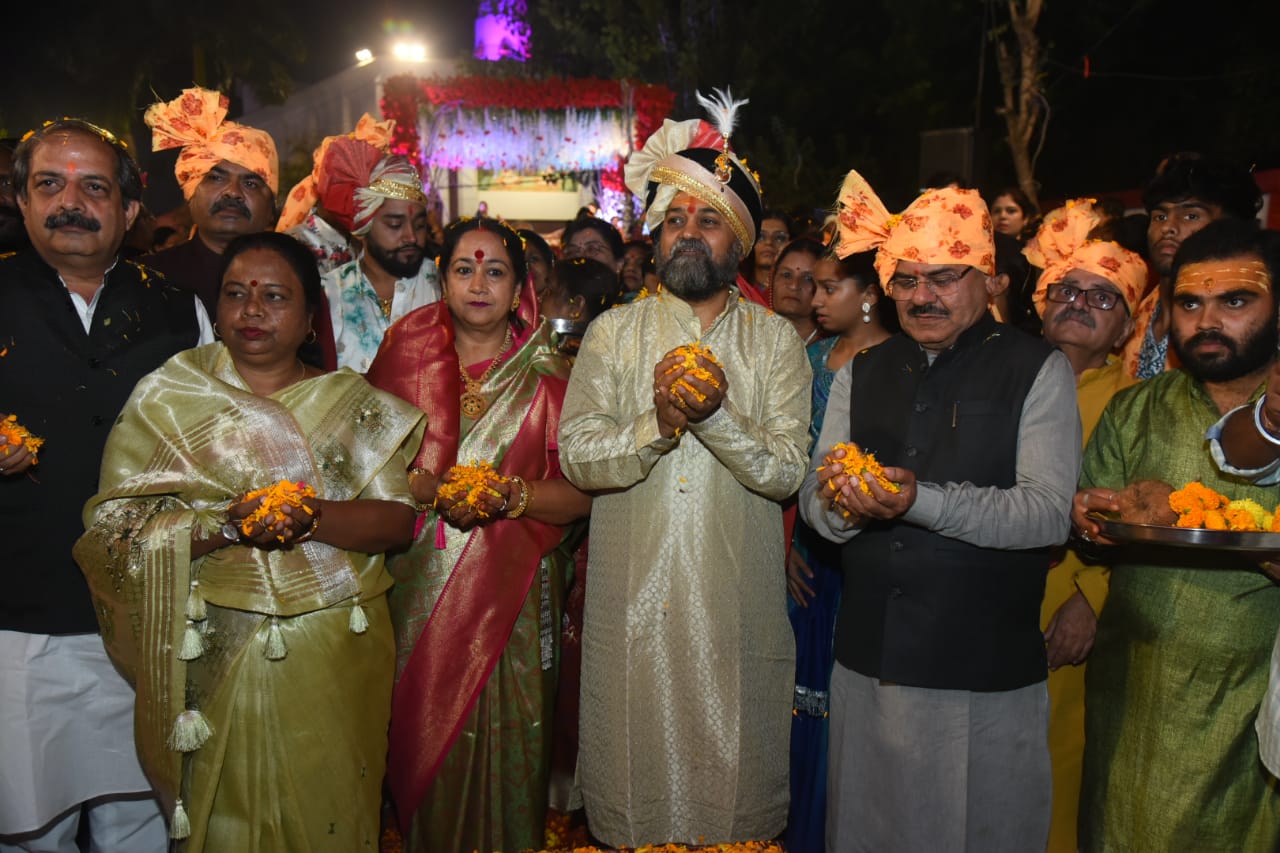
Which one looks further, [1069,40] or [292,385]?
[1069,40]

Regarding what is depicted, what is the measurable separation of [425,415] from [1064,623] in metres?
2.40

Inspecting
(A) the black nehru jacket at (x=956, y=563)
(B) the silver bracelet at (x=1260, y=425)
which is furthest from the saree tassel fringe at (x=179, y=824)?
(B) the silver bracelet at (x=1260, y=425)

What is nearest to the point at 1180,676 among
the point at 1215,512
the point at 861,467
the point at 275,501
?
the point at 1215,512

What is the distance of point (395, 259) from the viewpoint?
4945 mm

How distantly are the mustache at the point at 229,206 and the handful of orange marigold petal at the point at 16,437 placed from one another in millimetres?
1776

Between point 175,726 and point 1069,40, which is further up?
point 1069,40

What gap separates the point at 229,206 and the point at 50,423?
5.49 feet

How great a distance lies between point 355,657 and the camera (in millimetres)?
3365

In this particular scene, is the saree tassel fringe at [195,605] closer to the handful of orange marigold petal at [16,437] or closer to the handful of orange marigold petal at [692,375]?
the handful of orange marigold petal at [16,437]

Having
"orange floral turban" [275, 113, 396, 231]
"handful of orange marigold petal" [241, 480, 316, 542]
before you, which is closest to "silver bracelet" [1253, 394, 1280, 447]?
"handful of orange marigold petal" [241, 480, 316, 542]

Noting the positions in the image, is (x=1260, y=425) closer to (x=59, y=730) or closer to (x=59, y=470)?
(x=59, y=470)

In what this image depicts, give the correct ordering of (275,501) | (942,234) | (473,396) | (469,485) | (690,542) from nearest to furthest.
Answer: (275,501), (942,234), (690,542), (469,485), (473,396)

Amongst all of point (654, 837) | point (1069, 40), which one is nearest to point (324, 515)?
point (654, 837)

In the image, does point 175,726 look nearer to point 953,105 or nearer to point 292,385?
point 292,385
